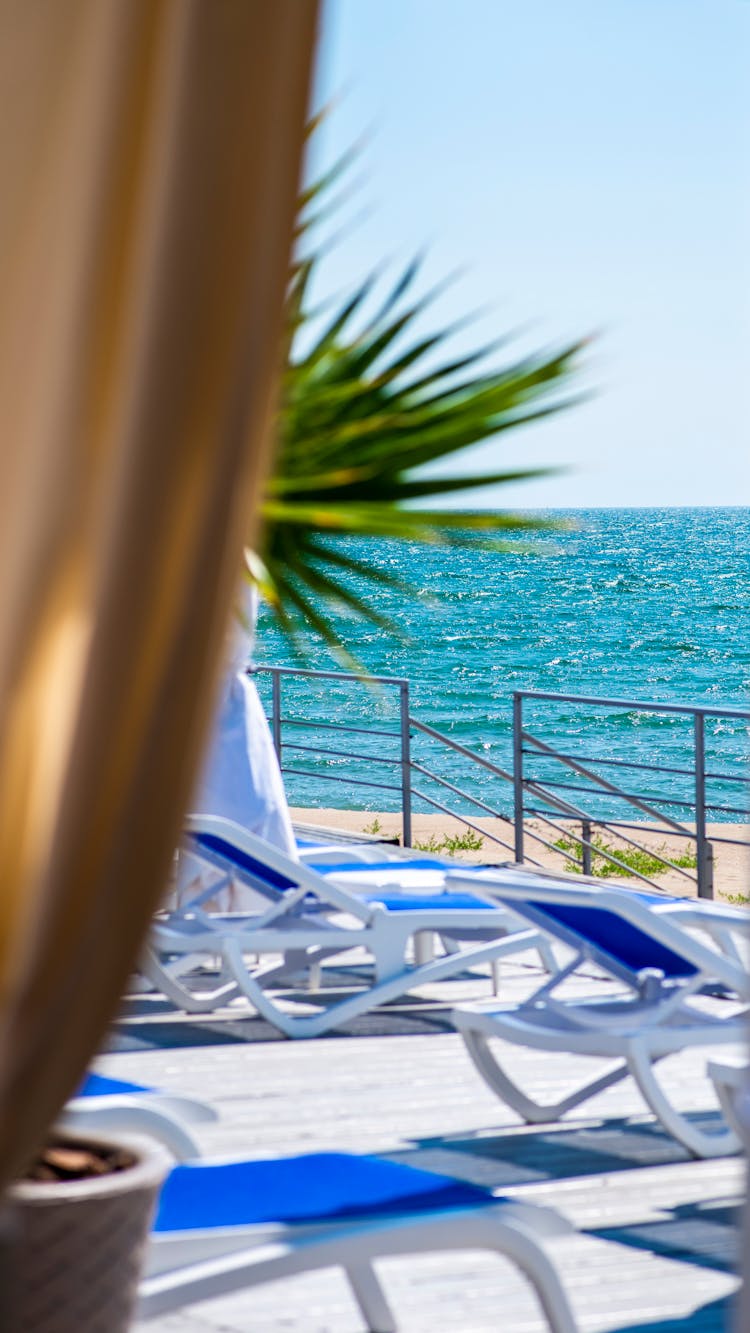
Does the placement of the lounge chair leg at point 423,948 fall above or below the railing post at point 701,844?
below

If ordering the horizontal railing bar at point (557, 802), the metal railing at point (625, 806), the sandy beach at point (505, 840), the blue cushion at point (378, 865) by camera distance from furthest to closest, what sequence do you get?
the sandy beach at point (505, 840) → the horizontal railing bar at point (557, 802) → the metal railing at point (625, 806) → the blue cushion at point (378, 865)

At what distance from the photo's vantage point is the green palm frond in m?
1.94

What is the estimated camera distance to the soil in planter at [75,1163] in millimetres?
1871

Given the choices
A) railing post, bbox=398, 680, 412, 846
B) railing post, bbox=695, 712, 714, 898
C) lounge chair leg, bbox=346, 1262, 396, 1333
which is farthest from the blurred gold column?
railing post, bbox=398, 680, 412, 846

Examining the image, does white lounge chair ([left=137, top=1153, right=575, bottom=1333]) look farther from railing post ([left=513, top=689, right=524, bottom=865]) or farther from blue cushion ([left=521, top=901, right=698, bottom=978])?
railing post ([left=513, top=689, right=524, bottom=865])

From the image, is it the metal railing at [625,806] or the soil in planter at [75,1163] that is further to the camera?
the metal railing at [625,806]

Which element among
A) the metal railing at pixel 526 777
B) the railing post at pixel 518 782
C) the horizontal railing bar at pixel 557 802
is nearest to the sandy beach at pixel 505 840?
the metal railing at pixel 526 777

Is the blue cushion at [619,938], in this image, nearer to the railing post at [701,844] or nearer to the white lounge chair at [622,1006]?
the white lounge chair at [622,1006]

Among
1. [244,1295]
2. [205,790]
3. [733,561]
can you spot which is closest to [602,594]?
[733,561]

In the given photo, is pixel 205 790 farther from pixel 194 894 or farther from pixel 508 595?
pixel 508 595

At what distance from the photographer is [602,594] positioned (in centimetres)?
4641

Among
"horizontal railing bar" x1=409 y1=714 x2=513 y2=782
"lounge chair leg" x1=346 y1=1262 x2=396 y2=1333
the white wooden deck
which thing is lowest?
the white wooden deck

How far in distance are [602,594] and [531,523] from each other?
4496cm

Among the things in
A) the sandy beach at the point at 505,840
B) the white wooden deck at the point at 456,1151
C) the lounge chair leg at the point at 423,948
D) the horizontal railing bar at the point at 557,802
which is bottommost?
the sandy beach at the point at 505,840
